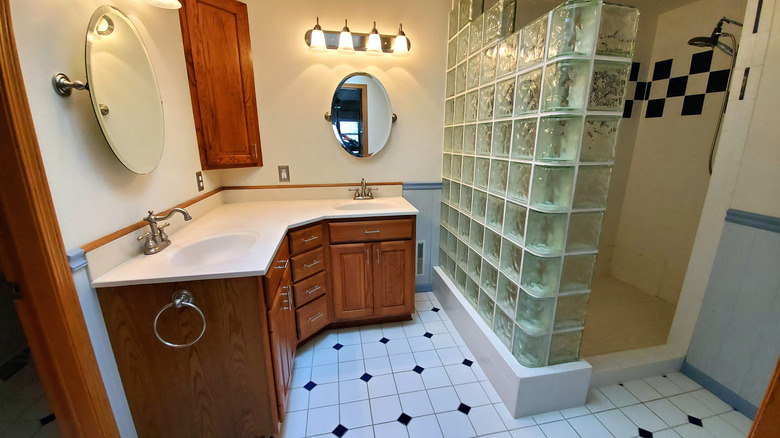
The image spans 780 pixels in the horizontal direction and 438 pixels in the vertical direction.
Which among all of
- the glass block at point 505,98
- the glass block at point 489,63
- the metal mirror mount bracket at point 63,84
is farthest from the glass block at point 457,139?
the metal mirror mount bracket at point 63,84

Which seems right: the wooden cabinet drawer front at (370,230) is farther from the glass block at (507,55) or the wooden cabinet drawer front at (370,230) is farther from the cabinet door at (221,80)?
the glass block at (507,55)

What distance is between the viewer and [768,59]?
1.25 meters

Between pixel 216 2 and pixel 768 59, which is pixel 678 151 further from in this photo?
pixel 216 2

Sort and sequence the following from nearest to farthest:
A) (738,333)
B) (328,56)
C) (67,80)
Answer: (67,80) < (738,333) < (328,56)

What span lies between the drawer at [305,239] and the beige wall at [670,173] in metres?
2.66

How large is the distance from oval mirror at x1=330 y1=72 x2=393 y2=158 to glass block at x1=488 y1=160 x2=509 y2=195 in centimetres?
94

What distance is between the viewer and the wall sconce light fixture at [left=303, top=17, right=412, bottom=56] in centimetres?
196

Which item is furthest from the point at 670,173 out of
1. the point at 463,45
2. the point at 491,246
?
the point at 463,45

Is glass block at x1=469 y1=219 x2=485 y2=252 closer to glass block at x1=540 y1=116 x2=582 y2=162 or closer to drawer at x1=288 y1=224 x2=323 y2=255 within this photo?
glass block at x1=540 y1=116 x2=582 y2=162

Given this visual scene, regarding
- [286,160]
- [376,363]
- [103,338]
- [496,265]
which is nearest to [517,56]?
[496,265]

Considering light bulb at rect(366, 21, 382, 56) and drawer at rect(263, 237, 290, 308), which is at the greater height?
light bulb at rect(366, 21, 382, 56)

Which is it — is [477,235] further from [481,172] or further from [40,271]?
[40,271]

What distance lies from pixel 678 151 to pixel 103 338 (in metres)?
3.49

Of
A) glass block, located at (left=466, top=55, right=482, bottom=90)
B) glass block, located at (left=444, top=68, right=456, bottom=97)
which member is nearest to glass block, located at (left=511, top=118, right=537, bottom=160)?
glass block, located at (left=466, top=55, right=482, bottom=90)
